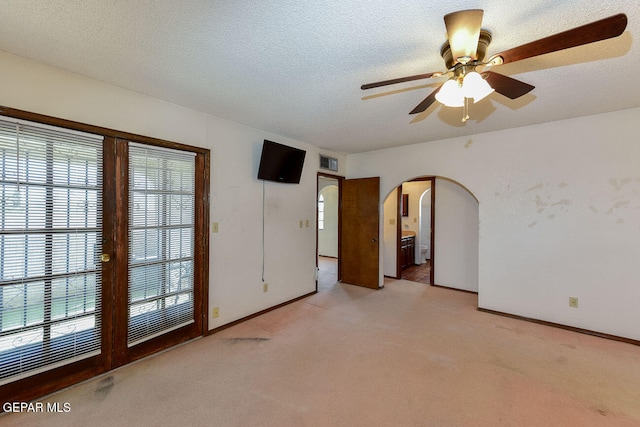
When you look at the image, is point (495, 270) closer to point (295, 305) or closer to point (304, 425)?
point (295, 305)

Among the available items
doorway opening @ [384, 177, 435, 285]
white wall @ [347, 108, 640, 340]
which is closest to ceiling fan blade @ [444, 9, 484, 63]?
white wall @ [347, 108, 640, 340]

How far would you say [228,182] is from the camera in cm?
309

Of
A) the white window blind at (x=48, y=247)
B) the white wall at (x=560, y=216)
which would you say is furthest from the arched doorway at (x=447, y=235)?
the white window blind at (x=48, y=247)

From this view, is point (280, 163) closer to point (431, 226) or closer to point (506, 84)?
point (506, 84)

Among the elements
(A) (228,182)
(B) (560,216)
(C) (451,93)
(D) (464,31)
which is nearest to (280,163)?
(A) (228,182)

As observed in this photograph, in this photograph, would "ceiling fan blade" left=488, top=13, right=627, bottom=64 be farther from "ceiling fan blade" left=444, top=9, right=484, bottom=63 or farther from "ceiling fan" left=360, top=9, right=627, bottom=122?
"ceiling fan blade" left=444, top=9, right=484, bottom=63

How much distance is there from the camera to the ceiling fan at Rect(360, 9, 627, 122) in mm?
1111

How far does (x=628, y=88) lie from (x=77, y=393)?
5147 millimetres

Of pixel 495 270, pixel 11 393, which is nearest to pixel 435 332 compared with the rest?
pixel 495 270

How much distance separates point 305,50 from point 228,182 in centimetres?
184

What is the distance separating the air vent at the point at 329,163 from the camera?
176 inches

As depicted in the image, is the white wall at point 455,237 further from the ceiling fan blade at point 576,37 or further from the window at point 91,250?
the window at point 91,250

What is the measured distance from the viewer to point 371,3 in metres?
1.32

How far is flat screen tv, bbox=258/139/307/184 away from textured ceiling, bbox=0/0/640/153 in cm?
60
